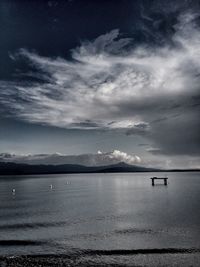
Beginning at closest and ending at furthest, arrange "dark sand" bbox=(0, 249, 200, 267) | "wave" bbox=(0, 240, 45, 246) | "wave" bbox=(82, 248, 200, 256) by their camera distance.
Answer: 1. "dark sand" bbox=(0, 249, 200, 267)
2. "wave" bbox=(82, 248, 200, 256)
3. "wave" bbox=(0, 240, 45, 246)

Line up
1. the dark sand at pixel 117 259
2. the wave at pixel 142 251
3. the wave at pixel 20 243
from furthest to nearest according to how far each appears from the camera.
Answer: the wave at pixel 20 243 → the wave at pixel 142 251 → the dark sand at pixel 117 259

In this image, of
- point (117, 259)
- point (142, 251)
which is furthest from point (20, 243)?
point (142, 251)

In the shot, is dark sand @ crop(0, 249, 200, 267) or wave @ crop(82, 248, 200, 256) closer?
dark sand @ crop(0, 249, 200, 267)

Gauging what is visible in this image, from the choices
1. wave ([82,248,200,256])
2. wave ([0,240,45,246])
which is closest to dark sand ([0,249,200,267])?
wave ([82,248,200,256])

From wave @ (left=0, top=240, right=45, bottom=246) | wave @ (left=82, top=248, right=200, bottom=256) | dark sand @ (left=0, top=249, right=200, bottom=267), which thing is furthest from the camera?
wave @ (left=0, top=240, right=45, bottom=246)

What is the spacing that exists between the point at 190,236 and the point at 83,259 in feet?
62.4

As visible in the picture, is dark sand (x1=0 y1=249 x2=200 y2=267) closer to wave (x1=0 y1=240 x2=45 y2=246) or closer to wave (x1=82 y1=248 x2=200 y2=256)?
wave (x1=82 y1=248 x2=200 y2=256)

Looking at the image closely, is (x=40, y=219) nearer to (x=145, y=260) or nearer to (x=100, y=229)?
(x=100, y=229)

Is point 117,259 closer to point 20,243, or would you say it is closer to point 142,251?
point 142,251

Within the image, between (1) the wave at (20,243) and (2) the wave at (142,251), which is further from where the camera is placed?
(1) the wave at (20,243)

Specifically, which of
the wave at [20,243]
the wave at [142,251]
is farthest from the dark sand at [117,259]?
the wave at [20,243]

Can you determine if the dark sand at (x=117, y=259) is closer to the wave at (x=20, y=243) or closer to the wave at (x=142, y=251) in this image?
the wave at (x=142, y=251)

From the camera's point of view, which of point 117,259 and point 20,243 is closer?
point 117,259

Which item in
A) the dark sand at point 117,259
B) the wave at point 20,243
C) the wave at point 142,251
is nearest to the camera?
the dark sand at point 117,259
